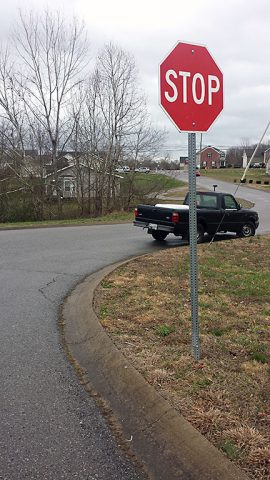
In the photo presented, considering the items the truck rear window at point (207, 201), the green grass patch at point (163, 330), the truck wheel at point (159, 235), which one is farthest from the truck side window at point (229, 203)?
the green grass patch at point (163, 330)

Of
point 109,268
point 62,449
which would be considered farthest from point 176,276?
point 62,449

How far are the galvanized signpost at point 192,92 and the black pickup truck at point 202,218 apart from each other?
805 centimetres

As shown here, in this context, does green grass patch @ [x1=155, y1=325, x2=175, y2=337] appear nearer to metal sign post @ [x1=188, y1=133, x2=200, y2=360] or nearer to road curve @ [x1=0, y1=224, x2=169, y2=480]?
metal sign post @ [x1=188, y1=133, x2=200, y2=360]

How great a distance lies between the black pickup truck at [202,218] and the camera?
39.2 ft

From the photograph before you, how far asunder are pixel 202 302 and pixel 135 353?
6.75 feet

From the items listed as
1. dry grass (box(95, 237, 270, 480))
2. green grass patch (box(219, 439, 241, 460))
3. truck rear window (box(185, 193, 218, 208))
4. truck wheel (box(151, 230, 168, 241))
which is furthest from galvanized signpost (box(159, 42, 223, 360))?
truck wheel (box(151, 230, 168, 241))

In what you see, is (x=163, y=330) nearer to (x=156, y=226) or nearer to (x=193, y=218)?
(x=193, y=218)

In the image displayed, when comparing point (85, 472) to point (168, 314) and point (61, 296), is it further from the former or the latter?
point (61, 296)

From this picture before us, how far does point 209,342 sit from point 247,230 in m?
10.4

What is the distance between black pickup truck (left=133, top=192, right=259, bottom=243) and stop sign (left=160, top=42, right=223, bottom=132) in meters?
8.07

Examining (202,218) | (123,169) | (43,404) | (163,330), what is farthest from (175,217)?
(123,169)

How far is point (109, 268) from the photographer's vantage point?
348 inches

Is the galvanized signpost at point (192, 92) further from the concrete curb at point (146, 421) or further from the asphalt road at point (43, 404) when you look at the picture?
the asphalt road at point (43, 404)

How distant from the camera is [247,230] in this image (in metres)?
14.2
